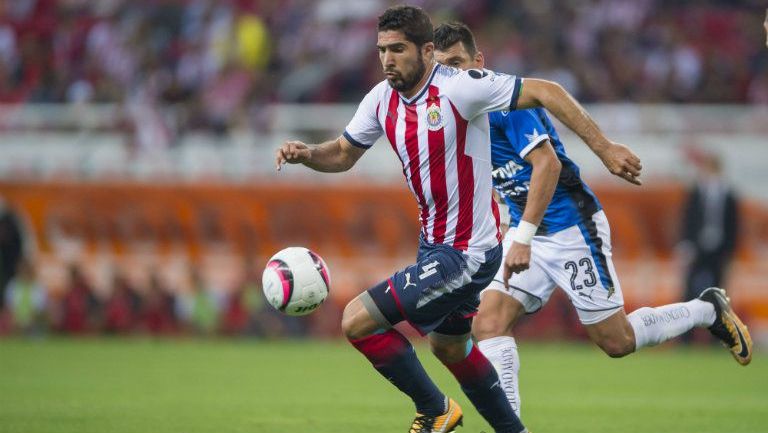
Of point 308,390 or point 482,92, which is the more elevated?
point 482,92

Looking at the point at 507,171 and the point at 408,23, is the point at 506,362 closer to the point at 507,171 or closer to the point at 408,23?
the point at 507,171

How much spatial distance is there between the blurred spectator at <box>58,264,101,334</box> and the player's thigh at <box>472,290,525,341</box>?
40.8ft

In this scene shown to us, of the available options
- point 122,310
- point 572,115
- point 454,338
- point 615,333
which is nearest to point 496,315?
point 615,333

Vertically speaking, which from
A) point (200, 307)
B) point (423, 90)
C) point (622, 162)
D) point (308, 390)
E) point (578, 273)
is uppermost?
point (423, 90)

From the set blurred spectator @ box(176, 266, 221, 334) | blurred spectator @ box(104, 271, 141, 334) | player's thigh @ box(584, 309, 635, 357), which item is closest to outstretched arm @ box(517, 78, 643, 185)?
player's thigh @ box(584, 309, 635, 357)

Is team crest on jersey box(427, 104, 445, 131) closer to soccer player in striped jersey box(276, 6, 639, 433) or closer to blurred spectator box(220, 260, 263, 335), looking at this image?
soccer player in striped jersey box(276, 6, 639, 433)

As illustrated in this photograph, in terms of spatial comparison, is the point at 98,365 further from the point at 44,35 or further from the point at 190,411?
the point at 44,35

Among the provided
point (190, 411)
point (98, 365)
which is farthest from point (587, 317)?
point (98, 365)

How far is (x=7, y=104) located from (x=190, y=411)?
15.3 meters

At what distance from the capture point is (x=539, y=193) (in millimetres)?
7504

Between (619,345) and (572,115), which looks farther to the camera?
(619,345)

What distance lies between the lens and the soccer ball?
7586 mm

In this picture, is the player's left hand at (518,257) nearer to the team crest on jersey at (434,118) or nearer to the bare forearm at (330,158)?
the team crest on jersey at (434,118)

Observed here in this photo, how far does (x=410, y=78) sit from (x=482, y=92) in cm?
43
